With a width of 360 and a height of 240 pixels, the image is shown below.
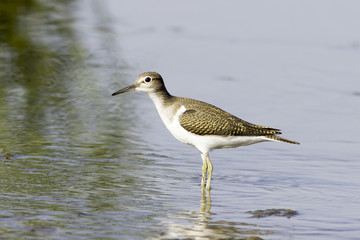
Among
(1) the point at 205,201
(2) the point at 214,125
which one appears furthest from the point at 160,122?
(1) the point at 205,201

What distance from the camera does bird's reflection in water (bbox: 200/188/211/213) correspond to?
30.8 feet

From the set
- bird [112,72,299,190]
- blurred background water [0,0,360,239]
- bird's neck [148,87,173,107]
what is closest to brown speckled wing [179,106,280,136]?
bird [112,72,299,190]

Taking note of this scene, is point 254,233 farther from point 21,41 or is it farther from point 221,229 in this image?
point 21,41

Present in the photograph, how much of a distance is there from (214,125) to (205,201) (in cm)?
146

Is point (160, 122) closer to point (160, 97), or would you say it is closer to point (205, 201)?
point (160, 97)

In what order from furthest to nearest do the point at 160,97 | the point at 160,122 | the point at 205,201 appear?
the point at 160,122, the point at 160,97, the point at 205,201

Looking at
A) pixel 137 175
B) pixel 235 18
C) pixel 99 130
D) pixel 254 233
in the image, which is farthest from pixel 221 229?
pixel 235 18

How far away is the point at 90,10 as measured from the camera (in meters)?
25.2

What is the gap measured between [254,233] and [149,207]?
4.77 feet

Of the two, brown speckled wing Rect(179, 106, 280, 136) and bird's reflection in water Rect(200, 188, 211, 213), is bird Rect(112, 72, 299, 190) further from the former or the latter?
bird's reflection in water Rect(200, 188, 211, 213)

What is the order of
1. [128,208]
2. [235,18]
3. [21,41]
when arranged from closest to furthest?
[128,208] → [21,41] → [235,18]

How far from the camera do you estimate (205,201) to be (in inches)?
384

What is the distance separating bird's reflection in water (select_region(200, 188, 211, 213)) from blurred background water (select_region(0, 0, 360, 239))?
4cm

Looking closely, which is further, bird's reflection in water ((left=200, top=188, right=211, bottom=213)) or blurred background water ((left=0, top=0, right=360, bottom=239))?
bird's reflection in water ((left=200, top=188, right=211, bottom=213))
